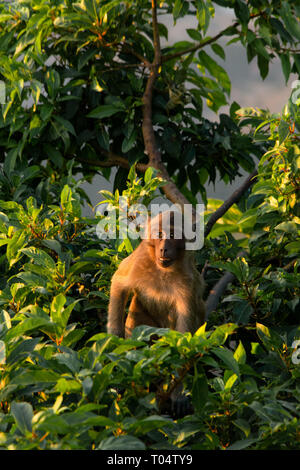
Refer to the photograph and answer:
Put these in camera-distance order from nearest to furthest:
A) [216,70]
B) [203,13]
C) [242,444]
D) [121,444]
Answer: [121,444] < [242,444] < [203,13] < [216,70]

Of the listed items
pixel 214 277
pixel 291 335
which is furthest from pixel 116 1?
pixel 291 335

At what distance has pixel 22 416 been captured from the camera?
2324 mm

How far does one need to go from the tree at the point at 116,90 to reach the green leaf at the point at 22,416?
280 cm

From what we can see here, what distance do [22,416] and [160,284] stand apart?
1970 mm

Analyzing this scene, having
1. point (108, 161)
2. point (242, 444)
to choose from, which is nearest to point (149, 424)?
point (242, 444)

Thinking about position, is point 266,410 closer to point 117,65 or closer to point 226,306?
point 226,306

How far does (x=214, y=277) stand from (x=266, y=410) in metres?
2.15

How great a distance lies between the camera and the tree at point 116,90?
17.6 ft

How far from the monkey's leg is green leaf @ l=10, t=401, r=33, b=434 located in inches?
76.6

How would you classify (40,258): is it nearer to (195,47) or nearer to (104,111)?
(104,111)

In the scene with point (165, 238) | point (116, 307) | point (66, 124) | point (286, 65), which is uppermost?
point (286, 65)

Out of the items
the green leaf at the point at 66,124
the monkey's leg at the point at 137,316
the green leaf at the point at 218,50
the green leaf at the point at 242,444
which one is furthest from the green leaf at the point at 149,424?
the green leaf at the point at 218,50

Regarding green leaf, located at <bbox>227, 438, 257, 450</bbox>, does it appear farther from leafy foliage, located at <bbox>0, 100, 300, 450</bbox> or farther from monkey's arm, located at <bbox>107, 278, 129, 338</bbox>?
monkey's arm, located at <bbox>107, 278, 129, 338</bbox>
